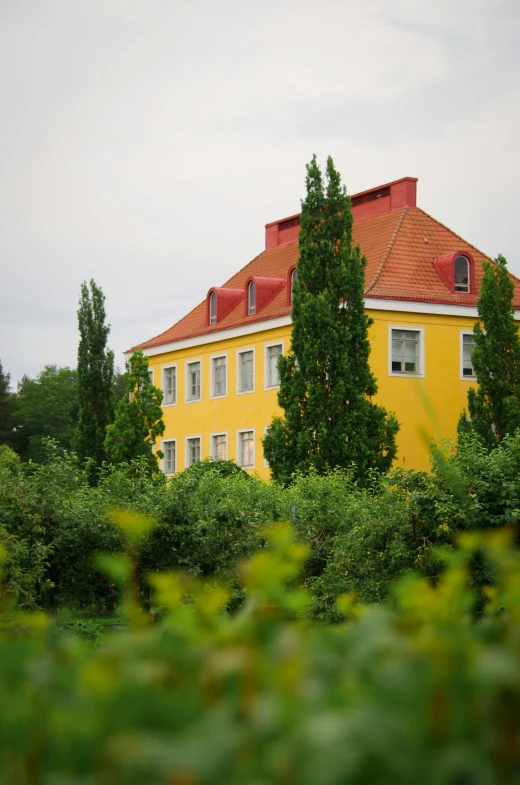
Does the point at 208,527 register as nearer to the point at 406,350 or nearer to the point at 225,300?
the point at 406,350

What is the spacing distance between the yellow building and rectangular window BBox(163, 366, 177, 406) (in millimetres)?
45

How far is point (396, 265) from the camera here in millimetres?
44719

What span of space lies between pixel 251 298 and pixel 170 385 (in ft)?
20.6

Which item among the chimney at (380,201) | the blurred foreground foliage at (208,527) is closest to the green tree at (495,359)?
the chimney at (380,201)

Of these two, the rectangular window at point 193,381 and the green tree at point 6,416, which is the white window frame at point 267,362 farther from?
the green tree at point 6,416

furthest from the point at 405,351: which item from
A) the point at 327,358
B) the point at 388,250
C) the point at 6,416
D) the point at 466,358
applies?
the point at 6,416

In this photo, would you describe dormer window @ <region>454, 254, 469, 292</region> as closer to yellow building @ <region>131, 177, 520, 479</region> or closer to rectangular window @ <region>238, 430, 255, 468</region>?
yellow building @ <region>131, 177, 520, 479</region>

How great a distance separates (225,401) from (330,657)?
47257mm

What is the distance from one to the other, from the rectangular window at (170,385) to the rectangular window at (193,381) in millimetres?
1003

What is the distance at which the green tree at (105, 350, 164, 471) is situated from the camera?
3791 centimetres

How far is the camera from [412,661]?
118cm

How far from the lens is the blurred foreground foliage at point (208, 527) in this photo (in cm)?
1405

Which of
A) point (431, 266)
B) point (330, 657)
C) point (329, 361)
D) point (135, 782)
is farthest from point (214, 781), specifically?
point (431, 266)

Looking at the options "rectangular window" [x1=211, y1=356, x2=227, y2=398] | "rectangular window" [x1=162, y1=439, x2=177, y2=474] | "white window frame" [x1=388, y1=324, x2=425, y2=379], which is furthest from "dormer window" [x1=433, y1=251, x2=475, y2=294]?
"rectangular window" [x1=162, y1=439, x2=177, y2=474]
